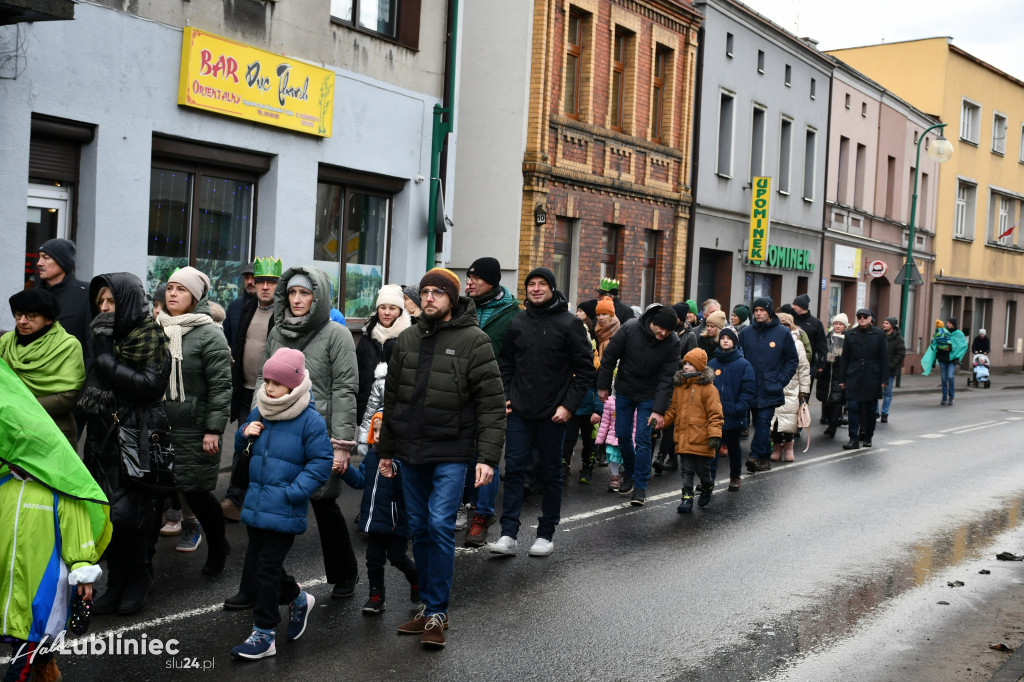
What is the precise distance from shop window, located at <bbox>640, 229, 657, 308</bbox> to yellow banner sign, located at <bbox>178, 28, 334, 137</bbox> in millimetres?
10551

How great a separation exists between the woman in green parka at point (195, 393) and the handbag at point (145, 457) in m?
0.46

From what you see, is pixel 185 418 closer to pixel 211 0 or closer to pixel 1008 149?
pixel 211 0

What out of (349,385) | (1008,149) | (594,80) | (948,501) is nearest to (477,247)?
(594,80)

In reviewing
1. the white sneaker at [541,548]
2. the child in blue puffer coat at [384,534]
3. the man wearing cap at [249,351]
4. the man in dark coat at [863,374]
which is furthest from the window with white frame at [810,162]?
the child in blue puffer coat at [384,534]

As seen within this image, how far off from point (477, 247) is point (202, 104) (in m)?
7.88

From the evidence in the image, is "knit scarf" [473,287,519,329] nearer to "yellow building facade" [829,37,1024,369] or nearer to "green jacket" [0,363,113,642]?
"green jacket" [0,363,113,642]

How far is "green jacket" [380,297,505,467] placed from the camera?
238 inches

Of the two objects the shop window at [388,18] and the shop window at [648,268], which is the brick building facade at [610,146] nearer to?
the shop window at [648,268]

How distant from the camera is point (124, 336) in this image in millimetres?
6137

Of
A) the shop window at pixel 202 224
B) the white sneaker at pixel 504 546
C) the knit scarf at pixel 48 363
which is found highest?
the shop window at pixel 202 224

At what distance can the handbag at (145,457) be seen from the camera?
6.07 metres

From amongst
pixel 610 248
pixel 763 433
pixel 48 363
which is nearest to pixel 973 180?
pixel 610 248

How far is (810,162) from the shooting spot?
3259 centimetres

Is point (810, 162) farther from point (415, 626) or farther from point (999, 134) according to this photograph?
point (415, 626)
